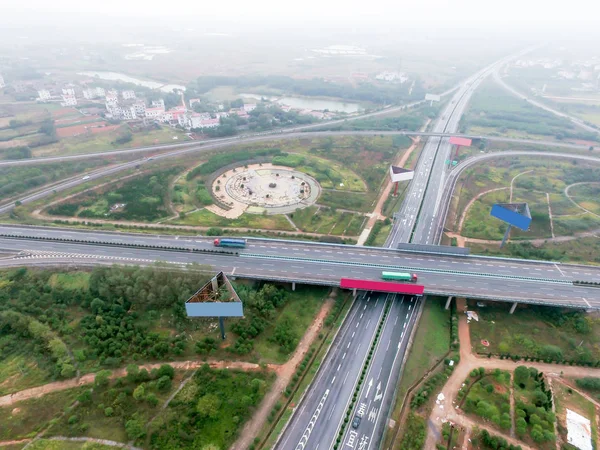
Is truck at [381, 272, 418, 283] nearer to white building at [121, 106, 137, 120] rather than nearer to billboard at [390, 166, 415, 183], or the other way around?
billboard at [390, 166, 415, 183]

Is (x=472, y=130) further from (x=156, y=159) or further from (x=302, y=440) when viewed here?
(x=302, y=440)

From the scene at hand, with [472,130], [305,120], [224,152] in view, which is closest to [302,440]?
[224,152]

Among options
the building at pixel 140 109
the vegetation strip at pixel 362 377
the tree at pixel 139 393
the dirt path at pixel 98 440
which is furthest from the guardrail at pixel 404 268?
the building at pixel 140 109

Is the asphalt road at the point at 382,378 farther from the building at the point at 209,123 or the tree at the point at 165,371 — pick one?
the building at the point at 209,123

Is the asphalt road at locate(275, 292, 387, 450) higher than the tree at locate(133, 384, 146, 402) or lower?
lower

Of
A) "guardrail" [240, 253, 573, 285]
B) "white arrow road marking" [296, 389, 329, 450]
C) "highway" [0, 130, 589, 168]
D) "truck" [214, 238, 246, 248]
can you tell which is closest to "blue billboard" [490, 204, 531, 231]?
"guardrail" [240, 253, 573, 285]
